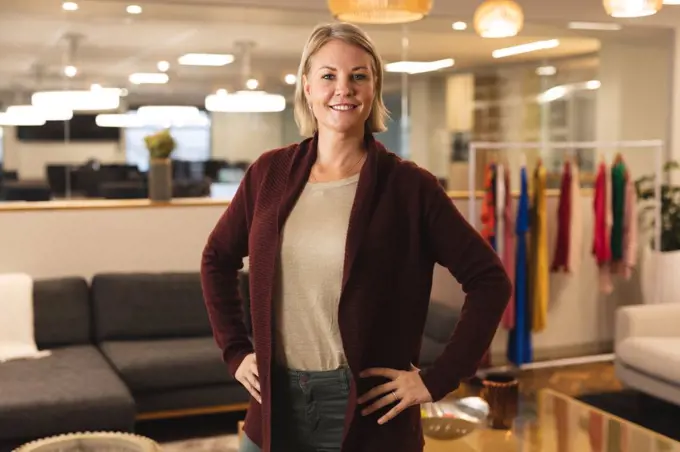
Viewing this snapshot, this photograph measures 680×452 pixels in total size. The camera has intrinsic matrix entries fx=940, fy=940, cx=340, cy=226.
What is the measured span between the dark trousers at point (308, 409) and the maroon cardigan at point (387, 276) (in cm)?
2

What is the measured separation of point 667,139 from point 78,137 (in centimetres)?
394

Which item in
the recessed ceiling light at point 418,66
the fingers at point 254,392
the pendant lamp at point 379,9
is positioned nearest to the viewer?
the fingers at point 254,392

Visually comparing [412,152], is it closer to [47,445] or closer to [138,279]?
[138,279]

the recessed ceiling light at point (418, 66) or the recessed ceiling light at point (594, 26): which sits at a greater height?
the recessed ceiling light at point (594, 26)

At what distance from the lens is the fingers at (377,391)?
1.55 meters

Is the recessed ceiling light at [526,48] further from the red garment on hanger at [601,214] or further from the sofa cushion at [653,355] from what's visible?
the sofa cushion at [653,355]

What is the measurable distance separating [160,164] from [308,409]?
3970 mm

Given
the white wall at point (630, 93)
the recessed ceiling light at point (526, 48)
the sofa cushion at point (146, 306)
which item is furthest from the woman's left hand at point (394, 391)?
the white wall at point (630, 93)

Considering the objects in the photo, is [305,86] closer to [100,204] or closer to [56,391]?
[56,391]

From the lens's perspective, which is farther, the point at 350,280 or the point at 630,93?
the point at 630,93

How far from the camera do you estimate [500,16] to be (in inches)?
172

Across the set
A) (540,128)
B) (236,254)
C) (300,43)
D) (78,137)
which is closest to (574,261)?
(540,128)

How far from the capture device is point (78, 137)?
5.35 meters

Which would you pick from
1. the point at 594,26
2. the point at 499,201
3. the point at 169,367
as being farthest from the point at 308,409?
the point at 594,26
